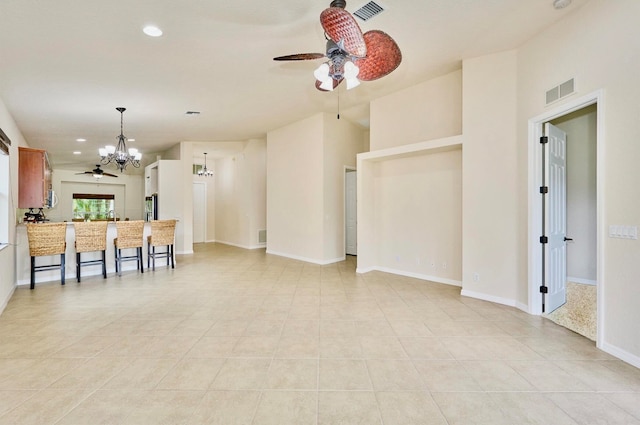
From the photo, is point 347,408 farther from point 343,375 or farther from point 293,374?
point 293,374

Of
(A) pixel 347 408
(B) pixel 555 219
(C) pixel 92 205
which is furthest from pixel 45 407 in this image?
(C) pixel 92 205

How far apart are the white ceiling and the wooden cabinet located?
34.9 inches

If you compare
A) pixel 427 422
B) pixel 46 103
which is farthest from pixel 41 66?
pixel 427 422

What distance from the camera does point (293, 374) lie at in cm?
229

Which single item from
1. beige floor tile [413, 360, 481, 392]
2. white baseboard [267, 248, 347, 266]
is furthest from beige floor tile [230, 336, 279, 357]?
white baseboard [267, 248, 347, 266]

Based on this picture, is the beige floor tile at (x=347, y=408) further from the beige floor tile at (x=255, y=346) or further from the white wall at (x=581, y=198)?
the white wall at (x=581, y=198)

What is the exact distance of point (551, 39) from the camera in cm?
326

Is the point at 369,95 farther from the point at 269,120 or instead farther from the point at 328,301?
the point at 328,301

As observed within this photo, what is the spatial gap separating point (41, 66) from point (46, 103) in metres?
1.74

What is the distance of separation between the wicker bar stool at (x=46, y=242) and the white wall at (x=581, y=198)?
27.5 ft

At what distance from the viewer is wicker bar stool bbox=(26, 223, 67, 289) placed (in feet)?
15.4

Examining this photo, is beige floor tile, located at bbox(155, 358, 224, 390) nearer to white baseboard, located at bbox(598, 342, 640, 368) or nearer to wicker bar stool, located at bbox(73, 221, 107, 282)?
white baseboard, located at bbox(598, 342, 640, 368)

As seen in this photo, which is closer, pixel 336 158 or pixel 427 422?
pixel 427 422

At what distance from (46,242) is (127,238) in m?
1.13
